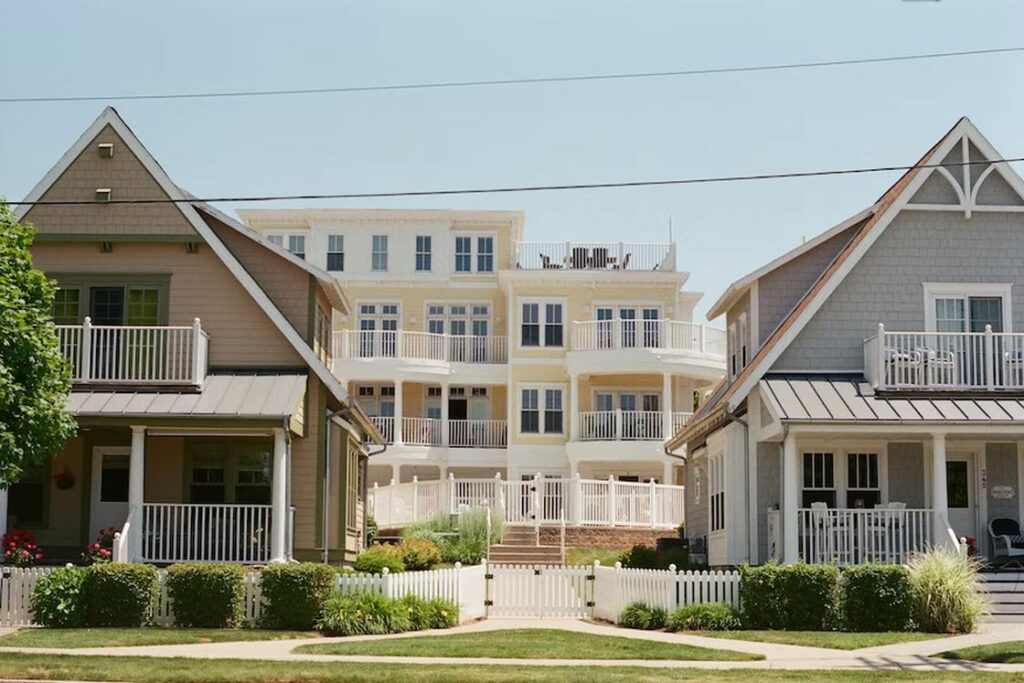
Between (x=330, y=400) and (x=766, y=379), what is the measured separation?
870 cm

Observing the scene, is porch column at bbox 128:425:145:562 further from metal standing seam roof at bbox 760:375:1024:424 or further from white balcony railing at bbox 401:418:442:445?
white balcony railing at bbox 401:418:442:445

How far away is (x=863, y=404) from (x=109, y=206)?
14692 millimetres

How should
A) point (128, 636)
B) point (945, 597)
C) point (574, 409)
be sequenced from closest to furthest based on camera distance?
point (128, 636) → point (945, 597) → point (574, 409)

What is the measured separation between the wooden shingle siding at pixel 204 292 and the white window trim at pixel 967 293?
12147 millimetres

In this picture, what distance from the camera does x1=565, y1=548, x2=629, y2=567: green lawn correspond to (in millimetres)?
37344

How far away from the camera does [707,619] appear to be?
78.6ft

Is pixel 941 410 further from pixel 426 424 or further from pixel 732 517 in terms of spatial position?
pixel 426 424

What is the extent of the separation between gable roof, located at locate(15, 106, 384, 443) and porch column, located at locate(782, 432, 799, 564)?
8.48 m

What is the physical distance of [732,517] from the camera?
28.9 m

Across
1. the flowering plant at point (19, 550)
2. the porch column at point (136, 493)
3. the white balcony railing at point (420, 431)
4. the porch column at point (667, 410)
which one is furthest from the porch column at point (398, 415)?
the flowering plant at point (19, 550)

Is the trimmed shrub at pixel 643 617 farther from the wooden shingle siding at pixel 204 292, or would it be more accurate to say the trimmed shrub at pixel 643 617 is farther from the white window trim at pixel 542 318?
the white window trim at pixel 542 318

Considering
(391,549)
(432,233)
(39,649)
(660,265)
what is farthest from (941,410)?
(432,233)

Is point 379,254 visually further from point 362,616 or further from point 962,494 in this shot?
point 362,616

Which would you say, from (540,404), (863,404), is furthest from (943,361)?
(540,404)
